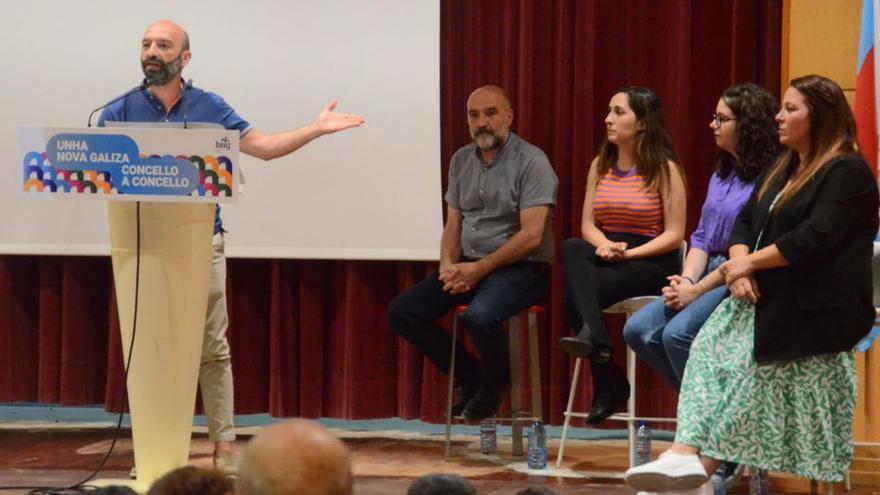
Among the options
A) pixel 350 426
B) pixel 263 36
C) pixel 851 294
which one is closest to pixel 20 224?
pixel 263 36

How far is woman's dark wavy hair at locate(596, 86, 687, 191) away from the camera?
15.1ft

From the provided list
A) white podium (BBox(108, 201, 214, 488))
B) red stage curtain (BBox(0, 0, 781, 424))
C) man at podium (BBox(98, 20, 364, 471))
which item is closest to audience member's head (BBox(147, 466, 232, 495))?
white podium (BBox(108, 201, 214, 488))

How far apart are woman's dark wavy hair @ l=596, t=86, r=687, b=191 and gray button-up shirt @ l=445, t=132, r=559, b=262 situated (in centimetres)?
42

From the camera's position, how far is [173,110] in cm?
412

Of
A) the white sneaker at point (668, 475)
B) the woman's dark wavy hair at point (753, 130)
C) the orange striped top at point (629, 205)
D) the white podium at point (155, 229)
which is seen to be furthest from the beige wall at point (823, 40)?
the white podium at point (155, 229)

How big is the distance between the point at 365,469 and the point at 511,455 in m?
0.71

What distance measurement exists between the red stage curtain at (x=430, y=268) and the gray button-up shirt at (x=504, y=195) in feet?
1.46

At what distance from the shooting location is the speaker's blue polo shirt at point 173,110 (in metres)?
4.10

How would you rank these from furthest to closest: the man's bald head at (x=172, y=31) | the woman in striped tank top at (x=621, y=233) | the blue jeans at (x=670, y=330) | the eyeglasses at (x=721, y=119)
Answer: the woman in striped tank top at (x=621, y=233) → the eyeglasses at (x=721, y=119) → the man's bald head at (x=172, y=31) → the blue jeans at (x=670, y=330)

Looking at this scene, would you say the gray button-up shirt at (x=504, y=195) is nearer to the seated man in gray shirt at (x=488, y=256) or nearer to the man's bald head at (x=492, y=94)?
the seated man in gray shirt at (x=488, y=256)

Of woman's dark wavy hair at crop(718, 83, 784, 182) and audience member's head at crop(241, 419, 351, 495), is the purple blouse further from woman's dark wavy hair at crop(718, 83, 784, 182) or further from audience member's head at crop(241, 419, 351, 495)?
audience member's head at crop(241, 419, 351, 495)

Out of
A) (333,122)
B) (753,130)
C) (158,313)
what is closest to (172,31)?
(333,122)

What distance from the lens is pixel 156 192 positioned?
134 inches

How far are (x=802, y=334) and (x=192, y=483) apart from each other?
90.1 inches
